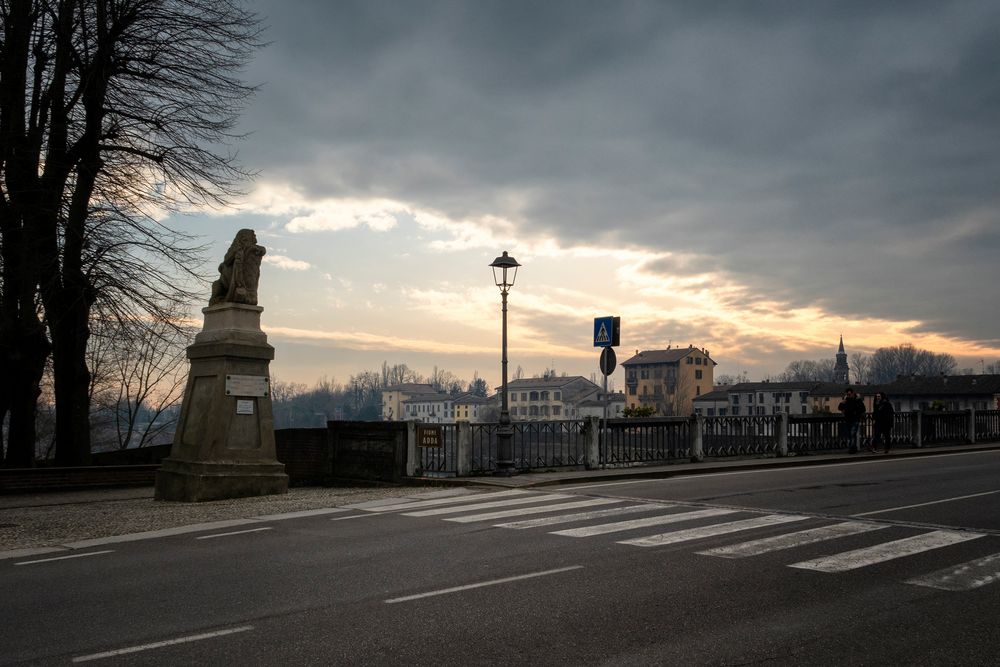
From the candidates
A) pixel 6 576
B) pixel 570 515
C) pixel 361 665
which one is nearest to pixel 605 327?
pixel 570 515

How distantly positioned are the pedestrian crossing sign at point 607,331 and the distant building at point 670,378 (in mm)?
127816

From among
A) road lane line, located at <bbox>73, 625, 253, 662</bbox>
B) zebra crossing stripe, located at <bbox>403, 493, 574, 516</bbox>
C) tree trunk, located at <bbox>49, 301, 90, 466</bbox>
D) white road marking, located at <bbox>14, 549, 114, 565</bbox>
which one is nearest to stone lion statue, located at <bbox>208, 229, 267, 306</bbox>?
tree trunk, located at <bbox>49, 301, 90, 466</bbox>

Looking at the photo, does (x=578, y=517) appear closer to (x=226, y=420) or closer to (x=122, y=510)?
(x=226, y=420)

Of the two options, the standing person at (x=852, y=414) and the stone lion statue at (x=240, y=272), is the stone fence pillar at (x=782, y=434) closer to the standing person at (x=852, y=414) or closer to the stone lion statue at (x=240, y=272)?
the standing person at (x=852, y=414)

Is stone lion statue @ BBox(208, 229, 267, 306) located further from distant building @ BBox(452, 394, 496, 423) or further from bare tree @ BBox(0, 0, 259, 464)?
distant building @ BBox(452, 394, 496, 423)

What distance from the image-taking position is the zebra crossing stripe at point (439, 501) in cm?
1305

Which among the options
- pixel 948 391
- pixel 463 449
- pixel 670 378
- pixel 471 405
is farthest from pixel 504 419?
pixel 471 405

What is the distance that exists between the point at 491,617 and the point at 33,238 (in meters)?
18.7

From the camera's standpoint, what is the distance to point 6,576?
8406mm

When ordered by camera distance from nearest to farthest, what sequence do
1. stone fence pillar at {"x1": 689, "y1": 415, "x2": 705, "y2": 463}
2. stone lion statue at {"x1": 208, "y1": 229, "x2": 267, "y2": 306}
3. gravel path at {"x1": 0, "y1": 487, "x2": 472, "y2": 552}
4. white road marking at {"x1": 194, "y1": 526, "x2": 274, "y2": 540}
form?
1. white road marking at {"x1": 194, "y1": 526, "x2": 274, "y2": 540}
2. gravel path at {"x1": 0, "y1": 487, "x2": 472, "y2": 552}
3. stone lion statue at {"x1": 208, "y1": 229, "x2": 267, "y2": 306}
4. stone fence pillar at {"x1": 689, "y1": 415, "x2": 705, "y2": 463}

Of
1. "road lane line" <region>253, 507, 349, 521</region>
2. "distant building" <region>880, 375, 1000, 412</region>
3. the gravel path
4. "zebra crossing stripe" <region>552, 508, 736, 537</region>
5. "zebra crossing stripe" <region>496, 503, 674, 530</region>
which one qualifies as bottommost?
the gravel path

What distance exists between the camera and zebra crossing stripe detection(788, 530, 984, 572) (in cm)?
786

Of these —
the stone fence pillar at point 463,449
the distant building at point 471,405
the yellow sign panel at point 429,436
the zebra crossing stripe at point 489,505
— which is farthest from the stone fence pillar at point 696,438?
the distant building at point 471,405

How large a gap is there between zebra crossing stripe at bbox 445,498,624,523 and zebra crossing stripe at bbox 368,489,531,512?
5.24 ft
